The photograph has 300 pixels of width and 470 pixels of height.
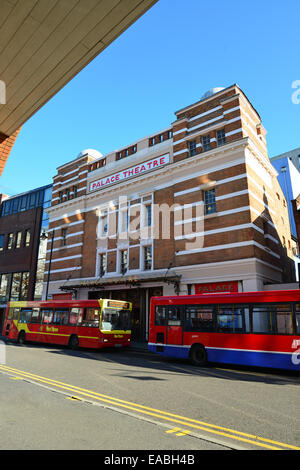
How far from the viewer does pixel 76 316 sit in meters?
18.8

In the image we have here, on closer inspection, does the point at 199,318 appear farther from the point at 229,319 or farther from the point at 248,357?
the point at 248,357

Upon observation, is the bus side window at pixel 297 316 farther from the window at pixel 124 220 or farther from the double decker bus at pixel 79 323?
the window at pixel 124 220

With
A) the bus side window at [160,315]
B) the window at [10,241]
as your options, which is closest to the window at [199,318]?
the bus side window at [160,315]

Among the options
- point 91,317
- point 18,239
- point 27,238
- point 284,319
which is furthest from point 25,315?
point 284,319

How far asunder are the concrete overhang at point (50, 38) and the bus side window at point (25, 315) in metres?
20.6

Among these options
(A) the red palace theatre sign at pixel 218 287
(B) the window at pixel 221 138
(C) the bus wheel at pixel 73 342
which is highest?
(B) the window at pixel 221 138

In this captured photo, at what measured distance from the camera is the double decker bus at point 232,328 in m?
11.3

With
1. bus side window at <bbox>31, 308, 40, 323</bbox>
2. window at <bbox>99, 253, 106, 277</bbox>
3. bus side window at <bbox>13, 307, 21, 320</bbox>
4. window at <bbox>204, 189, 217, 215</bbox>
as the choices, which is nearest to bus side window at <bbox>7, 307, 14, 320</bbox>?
bus side window at <bbox>13, 307, 21, 320</bbox>

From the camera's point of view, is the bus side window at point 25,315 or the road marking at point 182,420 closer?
the road marking at point 182,420

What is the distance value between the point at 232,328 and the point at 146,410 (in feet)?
23.7

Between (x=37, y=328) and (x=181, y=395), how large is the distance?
16.5 metres

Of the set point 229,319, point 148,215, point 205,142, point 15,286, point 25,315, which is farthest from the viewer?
point 15,286

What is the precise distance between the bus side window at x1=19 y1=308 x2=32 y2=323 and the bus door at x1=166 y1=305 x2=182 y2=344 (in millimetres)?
12563
